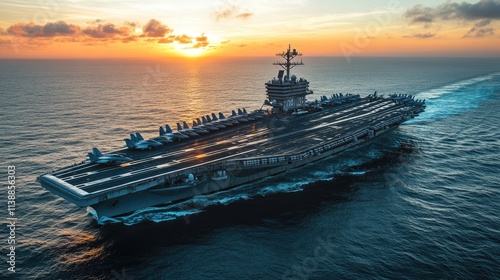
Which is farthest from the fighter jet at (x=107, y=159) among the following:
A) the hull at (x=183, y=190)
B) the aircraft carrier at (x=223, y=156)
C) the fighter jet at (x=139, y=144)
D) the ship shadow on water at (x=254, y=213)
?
the ship shadow on water at (x=254, y=213)

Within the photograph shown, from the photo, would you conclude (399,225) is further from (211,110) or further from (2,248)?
(211,110)

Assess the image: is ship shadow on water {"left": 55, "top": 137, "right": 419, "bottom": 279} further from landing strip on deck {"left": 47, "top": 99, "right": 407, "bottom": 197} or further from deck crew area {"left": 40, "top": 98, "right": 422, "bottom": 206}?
landing strip on deck {"left": 47, "top": 99, "right": 407, "bottom": 197}

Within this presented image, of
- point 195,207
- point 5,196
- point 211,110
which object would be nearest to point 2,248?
point 5,196

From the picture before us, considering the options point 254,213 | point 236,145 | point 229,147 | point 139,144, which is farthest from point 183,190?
point 236,145

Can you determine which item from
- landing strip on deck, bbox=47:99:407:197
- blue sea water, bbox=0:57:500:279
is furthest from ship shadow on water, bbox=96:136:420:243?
landing strip on deck, bbox=47:99:407:197

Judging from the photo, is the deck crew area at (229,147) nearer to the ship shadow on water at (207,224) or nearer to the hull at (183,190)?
the hull at (183,190)

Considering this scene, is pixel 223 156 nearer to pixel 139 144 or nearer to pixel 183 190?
pixel 183 190
